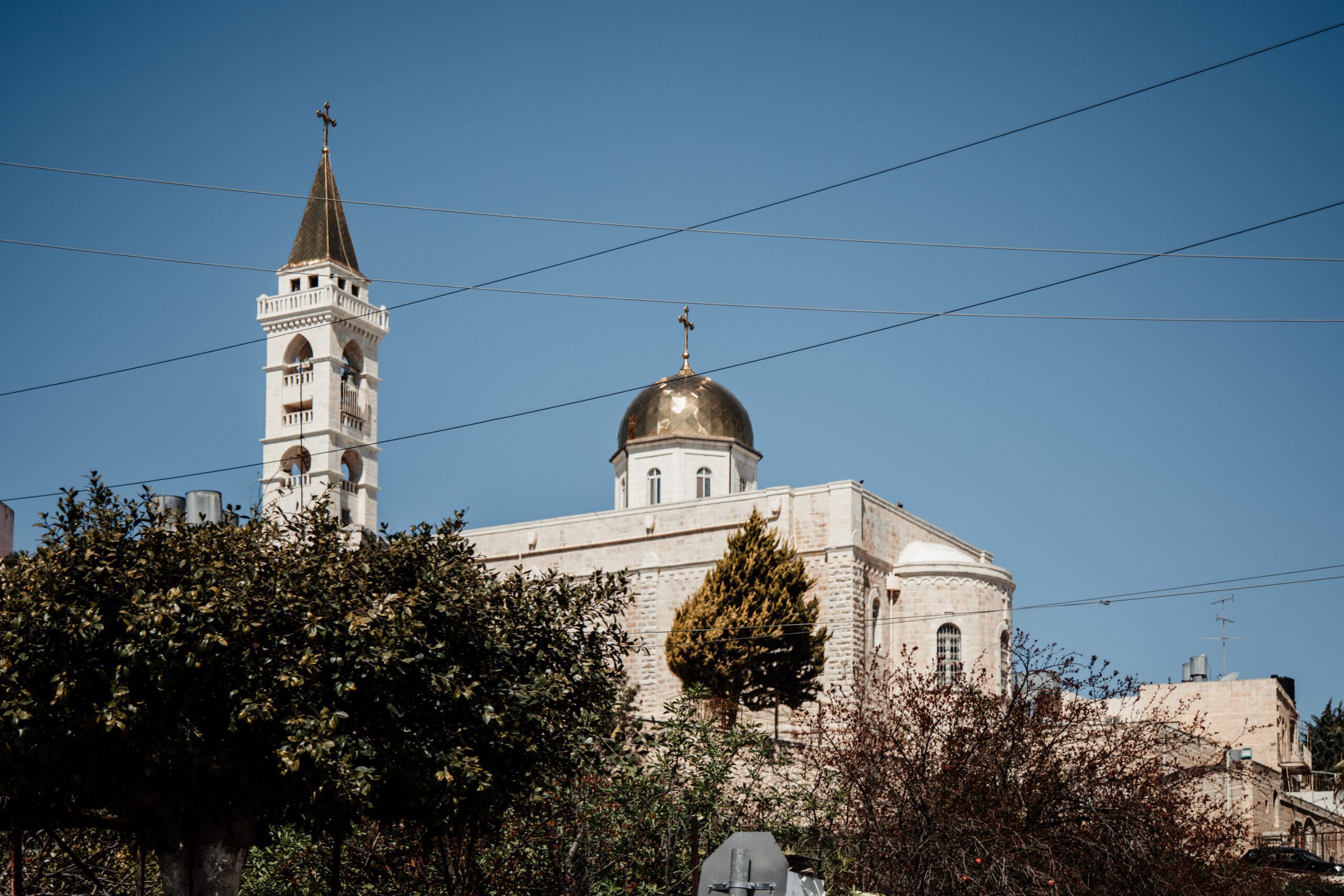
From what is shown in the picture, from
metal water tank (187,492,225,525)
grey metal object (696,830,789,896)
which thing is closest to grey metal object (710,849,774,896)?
grey metal object (696,830,789,896)

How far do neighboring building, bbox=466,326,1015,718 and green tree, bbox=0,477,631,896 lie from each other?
22966 mm

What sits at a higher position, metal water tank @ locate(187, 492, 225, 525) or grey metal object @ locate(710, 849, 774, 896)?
metal water tank @ locate(187, 492, 225, 525)

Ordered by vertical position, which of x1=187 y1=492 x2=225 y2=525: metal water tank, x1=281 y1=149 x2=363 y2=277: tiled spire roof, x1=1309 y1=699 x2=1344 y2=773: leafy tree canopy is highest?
x1=281 y1=149 x2=363 y2=277: tiled spire roof

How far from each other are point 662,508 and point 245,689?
29905mm

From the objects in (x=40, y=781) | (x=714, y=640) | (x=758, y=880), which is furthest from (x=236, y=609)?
(x=714, y=640)

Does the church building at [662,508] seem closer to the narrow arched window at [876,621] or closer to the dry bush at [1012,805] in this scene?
the narrow arched window at [876,621]

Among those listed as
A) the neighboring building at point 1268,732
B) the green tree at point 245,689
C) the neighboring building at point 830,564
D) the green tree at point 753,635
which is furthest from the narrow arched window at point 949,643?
the green tree at point 245,689

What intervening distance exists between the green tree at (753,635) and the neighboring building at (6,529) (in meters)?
16.7

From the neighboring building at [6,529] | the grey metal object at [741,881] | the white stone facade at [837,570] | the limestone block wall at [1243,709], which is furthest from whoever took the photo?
the limestone block wall at [1243,709]

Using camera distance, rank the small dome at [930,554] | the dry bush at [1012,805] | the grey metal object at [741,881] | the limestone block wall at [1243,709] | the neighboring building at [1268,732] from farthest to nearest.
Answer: the limestone block wall at [1243,709]
the neighboring building at [1268,732]
the small dome at [930,554]
the dry bush at [1012,805]
the grey metal object at [741,881]

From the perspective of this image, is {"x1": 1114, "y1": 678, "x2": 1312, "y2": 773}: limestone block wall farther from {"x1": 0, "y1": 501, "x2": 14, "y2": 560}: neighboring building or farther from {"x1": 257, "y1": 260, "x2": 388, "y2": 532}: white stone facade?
{"x1": 0, "y1": 501, "x2": 14, "y2": 560}: neighboring building

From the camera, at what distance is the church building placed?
3922 cm

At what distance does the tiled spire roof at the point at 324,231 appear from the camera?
4928 centimetres

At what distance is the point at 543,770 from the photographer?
14602 millimetres
